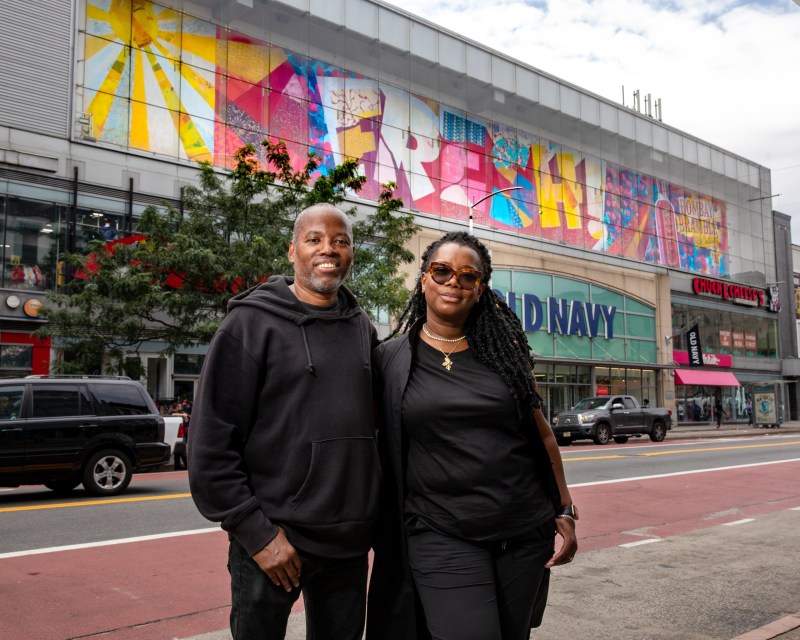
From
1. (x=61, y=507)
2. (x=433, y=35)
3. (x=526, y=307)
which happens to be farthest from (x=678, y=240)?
(x=61, y=507)

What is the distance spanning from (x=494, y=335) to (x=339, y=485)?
2.98 feet

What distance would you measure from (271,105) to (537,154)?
1606 cm

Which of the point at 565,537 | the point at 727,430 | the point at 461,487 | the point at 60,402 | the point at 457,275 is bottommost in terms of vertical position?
the point at 727,430

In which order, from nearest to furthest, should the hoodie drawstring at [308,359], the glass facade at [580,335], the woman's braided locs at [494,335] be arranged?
the hoodie drawstring at [308,359] < the woman's braided locs at [494,335] < the glass facade at [580,335]

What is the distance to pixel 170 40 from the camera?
26.7m

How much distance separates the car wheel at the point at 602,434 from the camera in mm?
25375

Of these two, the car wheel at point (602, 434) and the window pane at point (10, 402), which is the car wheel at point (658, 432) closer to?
the car wheel at point (602, 434)

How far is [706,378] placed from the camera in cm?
4559

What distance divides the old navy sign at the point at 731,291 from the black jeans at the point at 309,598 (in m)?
48.5

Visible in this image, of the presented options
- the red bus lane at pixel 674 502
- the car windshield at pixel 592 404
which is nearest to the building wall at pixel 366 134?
the car windshield at pixel 592 404

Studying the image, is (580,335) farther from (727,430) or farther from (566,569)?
(566,569)

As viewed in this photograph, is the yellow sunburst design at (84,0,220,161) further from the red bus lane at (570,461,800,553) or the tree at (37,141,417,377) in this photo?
the red bus lane at (570,461,800,553)

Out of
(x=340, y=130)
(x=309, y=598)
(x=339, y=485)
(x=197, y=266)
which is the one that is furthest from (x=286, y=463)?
(x=340, y=130)

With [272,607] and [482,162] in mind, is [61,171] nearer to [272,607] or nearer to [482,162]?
[482,162]
